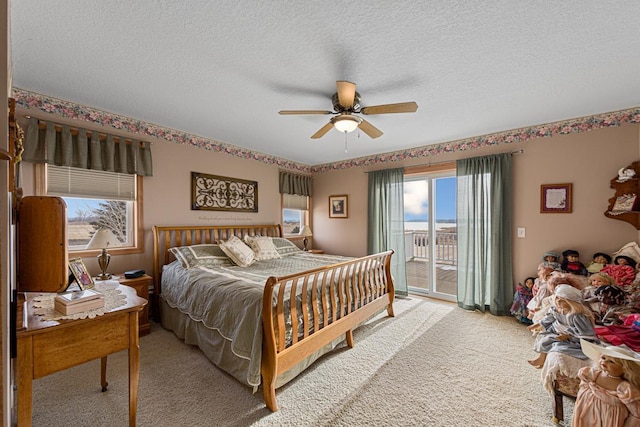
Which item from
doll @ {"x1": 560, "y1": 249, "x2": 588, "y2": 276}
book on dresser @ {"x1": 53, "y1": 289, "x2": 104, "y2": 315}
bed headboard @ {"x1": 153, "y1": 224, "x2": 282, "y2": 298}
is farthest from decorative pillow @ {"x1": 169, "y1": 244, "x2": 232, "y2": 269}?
doll @ {"x1": 560, "y1": 249, "x2": 588, "y2": 276}

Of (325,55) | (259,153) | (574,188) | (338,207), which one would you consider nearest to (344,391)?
(325,55)

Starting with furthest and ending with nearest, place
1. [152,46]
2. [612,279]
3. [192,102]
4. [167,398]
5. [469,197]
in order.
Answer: [469,197]
[192,102]
[612,279]
[167,398]
[152,46]

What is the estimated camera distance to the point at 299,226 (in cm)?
563

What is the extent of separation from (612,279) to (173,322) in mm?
4436

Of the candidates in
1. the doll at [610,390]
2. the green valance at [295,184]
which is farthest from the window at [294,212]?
the doll at [610,390]

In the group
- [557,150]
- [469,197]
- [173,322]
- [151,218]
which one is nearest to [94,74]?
[151,218]

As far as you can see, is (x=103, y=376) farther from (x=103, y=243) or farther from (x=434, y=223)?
(x=434, y=223)

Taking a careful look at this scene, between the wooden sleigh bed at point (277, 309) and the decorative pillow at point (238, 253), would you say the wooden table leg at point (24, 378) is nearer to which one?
the wooden sleigh bed at point (277, 309)

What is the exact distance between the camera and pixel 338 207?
526 cm

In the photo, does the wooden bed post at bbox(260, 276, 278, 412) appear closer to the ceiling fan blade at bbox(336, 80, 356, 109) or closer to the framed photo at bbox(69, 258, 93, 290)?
the framed photo at bbox(69, 258, 93, 290)

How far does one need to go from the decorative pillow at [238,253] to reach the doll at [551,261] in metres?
3.58

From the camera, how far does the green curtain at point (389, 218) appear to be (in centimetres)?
444

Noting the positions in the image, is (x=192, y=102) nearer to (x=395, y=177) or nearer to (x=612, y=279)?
(x=395, y=177)

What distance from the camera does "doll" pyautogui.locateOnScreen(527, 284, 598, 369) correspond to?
69.1 inches
